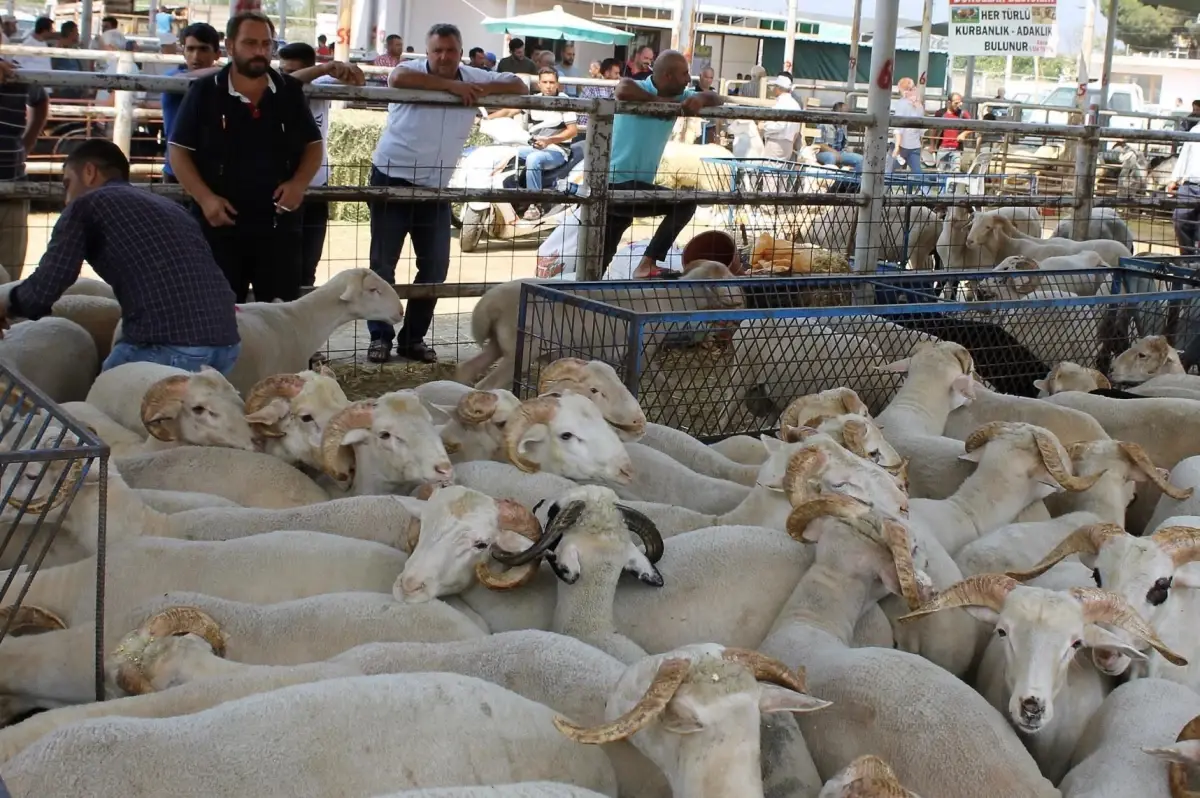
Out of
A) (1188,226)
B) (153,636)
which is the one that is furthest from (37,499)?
(1188,226)

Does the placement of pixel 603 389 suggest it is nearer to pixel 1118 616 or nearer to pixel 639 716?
pixel 1118 616

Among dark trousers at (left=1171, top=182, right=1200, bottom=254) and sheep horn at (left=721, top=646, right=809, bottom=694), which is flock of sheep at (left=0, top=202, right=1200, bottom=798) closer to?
sheep horn at (left=721, top=646, right=809, bottom=694)

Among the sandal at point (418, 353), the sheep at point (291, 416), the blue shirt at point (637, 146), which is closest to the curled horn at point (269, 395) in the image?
the sheep at point (291, 416)

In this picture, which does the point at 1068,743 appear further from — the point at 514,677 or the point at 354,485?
the point at 354,485

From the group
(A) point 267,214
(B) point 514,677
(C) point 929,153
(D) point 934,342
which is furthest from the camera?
A: (C) point 929,153

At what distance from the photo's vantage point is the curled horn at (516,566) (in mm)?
3342

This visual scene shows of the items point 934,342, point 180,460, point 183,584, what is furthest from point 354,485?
point 934,342

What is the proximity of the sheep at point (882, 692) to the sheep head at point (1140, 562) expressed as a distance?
0.41m

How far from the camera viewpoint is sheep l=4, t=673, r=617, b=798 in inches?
92.0

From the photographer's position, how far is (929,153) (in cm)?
2084

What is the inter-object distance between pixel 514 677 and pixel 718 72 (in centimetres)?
3531

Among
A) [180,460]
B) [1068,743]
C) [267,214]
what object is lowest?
[1068,743]

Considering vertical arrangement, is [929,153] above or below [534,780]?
above

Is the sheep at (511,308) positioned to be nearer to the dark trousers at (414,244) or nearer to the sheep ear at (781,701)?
the dark trousers at (414,244)
